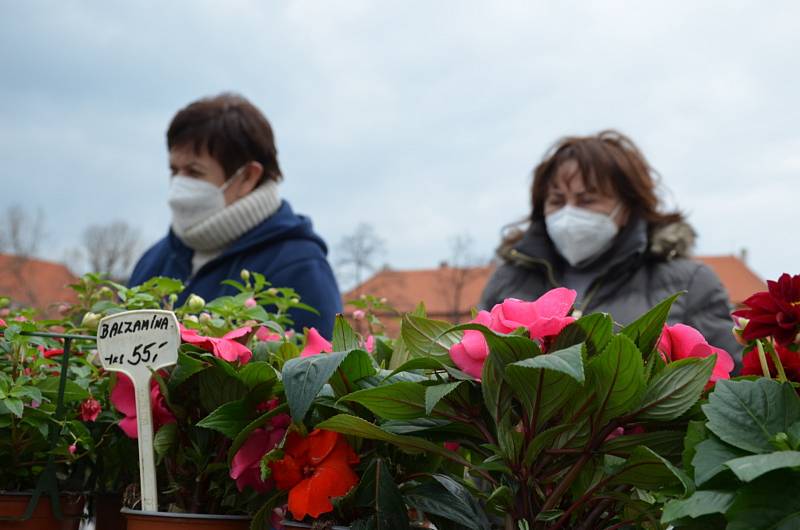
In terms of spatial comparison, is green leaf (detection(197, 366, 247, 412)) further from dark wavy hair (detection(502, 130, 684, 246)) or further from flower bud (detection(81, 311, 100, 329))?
dark wavy hair (detection(502, 130, 684, 246))

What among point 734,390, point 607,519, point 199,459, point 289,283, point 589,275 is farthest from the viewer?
point 589,275

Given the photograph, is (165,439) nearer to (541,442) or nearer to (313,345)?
(313,345)

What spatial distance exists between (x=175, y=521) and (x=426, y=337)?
34 centimetres

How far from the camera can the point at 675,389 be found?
771 mm

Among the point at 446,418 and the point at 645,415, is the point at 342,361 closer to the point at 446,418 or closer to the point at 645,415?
the point at 446,418

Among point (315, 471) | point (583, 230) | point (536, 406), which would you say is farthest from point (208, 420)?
point (583, 230)

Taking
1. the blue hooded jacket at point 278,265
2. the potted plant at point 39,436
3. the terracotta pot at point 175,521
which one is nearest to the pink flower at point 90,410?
the potted plant at point 39,436

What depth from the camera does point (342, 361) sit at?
0.85 metres

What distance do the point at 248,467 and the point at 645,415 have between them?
16.8 inches

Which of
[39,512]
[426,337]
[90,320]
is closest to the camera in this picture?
[426,337]

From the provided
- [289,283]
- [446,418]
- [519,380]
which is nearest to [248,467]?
[446,418]

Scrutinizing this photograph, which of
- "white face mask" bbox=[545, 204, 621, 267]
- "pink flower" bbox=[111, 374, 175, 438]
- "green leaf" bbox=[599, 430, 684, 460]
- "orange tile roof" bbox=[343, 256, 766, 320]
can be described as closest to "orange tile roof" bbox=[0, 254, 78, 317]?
"pink flower" bbox=[111, 374, 175, 438]

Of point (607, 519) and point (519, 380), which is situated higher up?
point (519, 380)

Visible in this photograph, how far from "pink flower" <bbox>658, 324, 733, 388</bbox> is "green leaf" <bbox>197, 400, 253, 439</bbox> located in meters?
0.45
